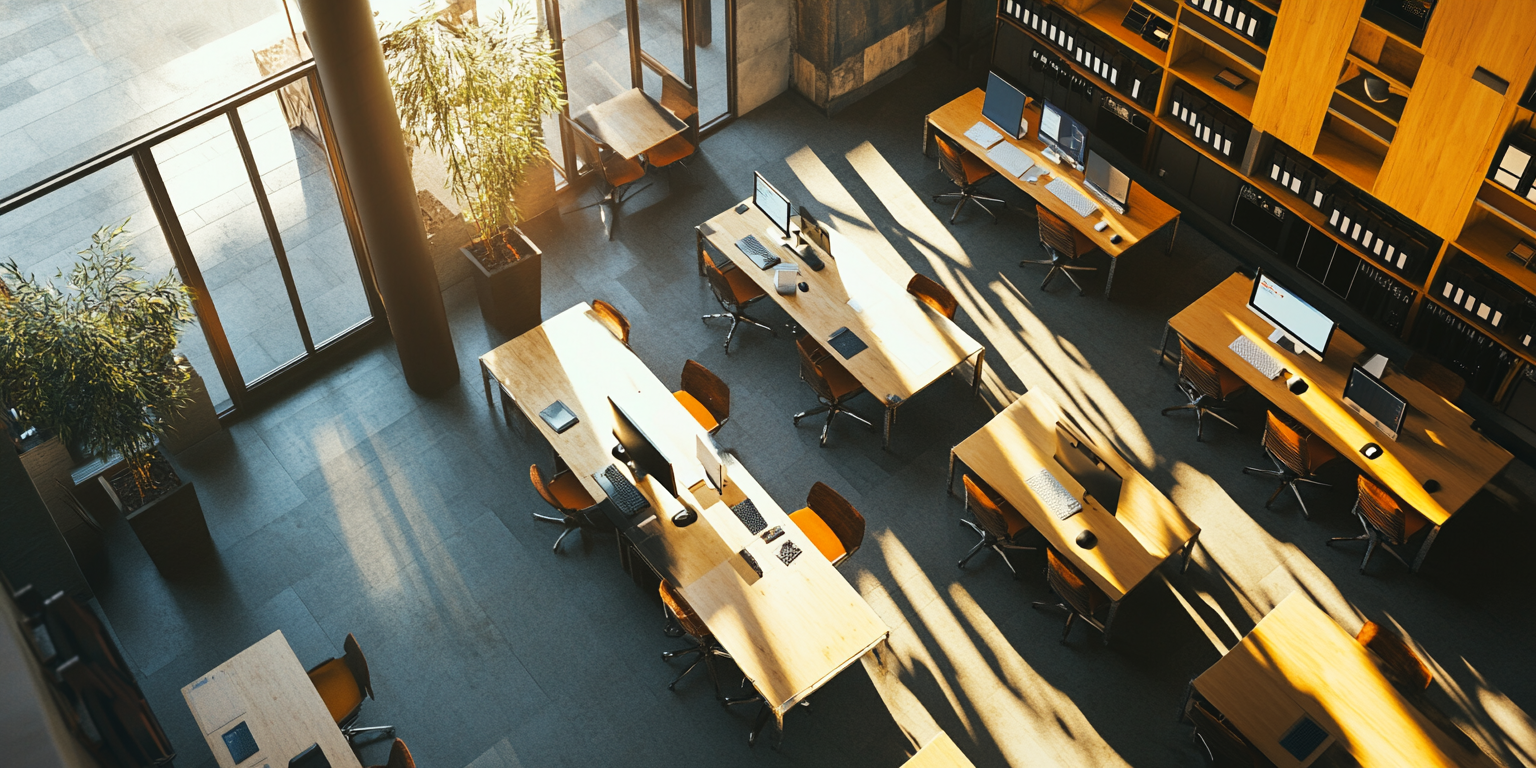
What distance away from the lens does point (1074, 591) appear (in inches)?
291

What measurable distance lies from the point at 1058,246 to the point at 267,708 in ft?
21.7

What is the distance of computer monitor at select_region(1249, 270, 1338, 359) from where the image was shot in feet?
27.3

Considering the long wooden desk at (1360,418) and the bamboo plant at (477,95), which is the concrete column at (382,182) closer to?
the bamboo plant at (477,95)

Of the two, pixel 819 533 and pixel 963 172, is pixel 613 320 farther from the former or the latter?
pixel 963 172

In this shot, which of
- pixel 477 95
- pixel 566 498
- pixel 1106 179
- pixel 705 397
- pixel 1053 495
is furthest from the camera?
pixel 1106 179

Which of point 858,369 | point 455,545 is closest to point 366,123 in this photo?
point 455,545

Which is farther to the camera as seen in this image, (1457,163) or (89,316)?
(1457,163)

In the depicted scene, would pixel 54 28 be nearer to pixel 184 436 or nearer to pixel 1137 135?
pixel 184 436

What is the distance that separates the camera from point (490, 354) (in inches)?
342

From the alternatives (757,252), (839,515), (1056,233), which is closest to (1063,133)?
(1056,233)

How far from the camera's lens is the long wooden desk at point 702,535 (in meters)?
7.00

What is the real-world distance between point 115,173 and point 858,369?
16.6 ft

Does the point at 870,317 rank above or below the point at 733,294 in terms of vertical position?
above

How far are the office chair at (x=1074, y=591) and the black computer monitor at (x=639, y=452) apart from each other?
7.92 feet
